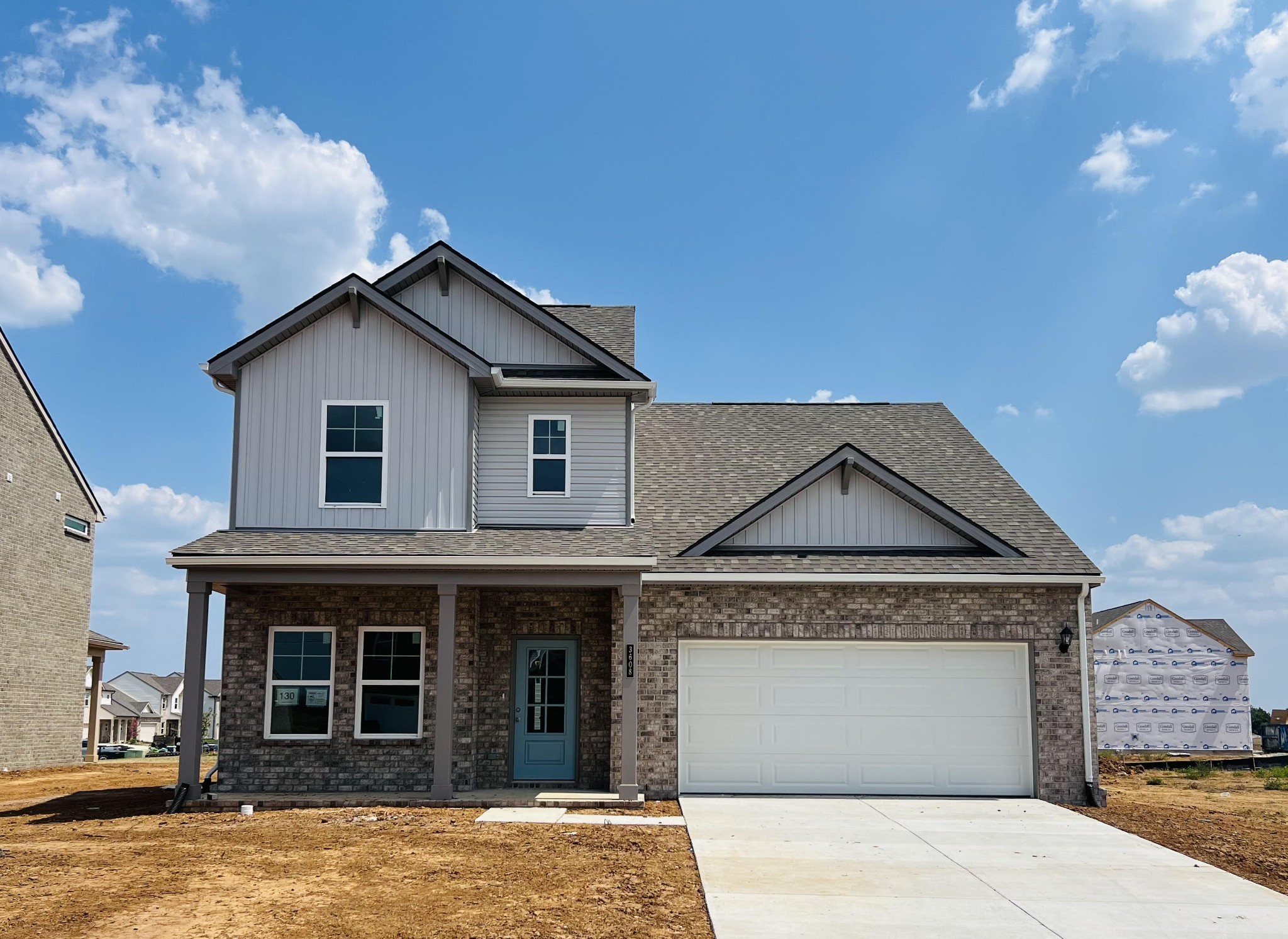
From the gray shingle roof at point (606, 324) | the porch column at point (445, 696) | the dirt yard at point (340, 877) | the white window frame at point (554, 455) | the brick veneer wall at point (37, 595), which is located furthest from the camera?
the brick veneer wall at point (37, 595)

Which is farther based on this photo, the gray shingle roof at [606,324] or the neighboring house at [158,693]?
the neighboring house at [158,693]

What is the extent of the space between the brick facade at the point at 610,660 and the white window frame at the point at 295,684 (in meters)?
0.06

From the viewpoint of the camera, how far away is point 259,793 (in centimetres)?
1434

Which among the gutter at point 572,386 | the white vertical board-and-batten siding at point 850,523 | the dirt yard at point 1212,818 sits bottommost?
the dirt yard at point 1212,818

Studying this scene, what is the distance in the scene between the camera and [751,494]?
1694cm

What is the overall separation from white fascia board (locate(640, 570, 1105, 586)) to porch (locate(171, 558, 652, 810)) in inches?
38.1

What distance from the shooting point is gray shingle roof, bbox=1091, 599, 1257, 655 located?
32.7m

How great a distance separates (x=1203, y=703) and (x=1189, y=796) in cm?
1725

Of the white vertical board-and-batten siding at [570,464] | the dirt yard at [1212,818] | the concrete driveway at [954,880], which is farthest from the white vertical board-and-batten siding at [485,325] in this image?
the dirt yard at [1212,818]

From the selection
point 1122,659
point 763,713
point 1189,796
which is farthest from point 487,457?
point 1122,659

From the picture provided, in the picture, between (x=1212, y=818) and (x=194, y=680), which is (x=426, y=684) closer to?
(x=194, y=680)

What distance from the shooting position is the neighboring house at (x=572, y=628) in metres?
14.8

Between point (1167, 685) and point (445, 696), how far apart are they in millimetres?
25928

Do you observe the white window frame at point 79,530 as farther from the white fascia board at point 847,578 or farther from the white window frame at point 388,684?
the white fascia board at point 847,578
